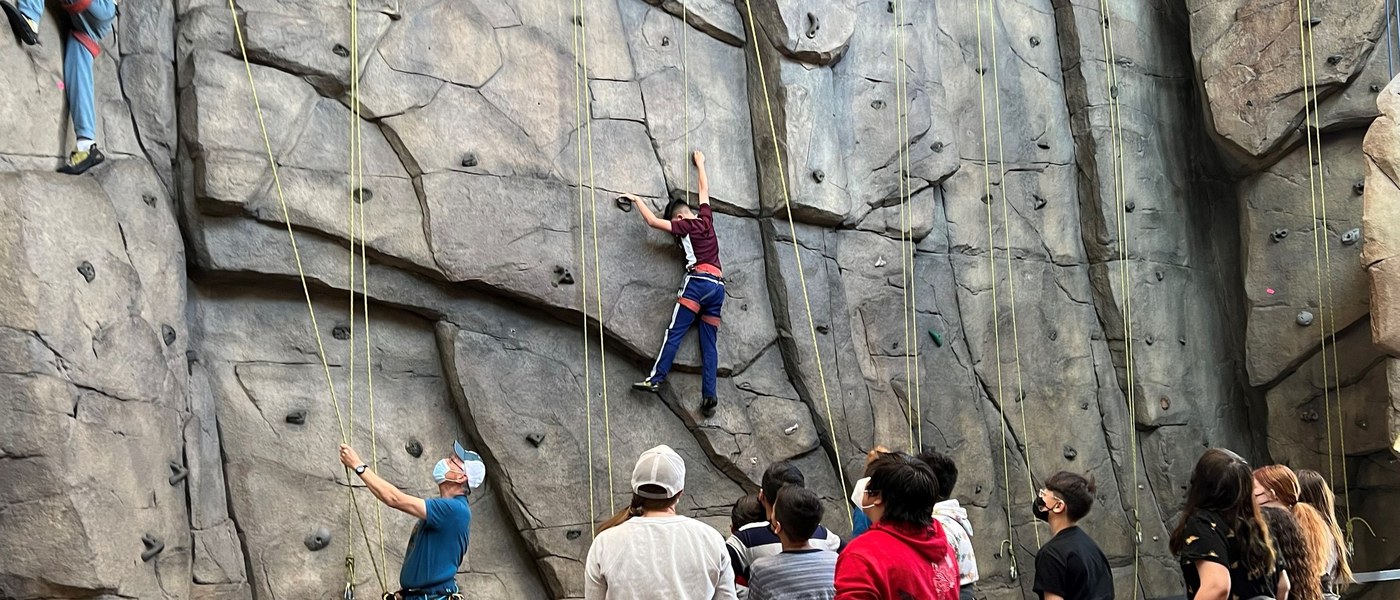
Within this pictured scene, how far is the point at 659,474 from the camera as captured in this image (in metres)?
3.29

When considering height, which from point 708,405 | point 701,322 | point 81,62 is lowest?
point 708,405

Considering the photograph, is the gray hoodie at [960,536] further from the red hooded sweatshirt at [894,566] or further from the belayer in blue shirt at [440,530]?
the belayer in blue shirt at [440,530]

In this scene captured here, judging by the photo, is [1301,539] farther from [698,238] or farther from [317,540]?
[317,540]

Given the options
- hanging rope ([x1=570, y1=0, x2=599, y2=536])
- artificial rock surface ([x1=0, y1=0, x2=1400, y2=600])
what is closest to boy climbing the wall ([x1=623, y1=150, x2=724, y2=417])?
artificial rock surface ([x1=0, y1=0, x2=1400, y2=600])

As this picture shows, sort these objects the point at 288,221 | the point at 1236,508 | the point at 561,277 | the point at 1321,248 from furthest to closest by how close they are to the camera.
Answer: the point at 1321,248, the point at 561,277, the point at 288,221, the point at 1236,508

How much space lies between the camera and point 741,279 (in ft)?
25.1

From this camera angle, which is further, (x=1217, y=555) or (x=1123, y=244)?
(x=1123, y=244)

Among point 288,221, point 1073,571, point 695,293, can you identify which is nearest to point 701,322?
point 695,293

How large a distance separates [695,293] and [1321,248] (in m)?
4.80

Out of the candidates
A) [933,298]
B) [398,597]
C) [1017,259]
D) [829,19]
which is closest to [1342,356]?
[1017,259]

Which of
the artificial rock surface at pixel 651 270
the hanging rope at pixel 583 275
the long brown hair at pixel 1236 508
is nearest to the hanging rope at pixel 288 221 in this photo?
the artificial rock surface at pixel 651 270

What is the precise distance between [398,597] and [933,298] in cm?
460

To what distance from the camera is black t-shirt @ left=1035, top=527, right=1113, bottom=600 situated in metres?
3.67

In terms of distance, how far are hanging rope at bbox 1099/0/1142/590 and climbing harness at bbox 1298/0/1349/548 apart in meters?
1.27
